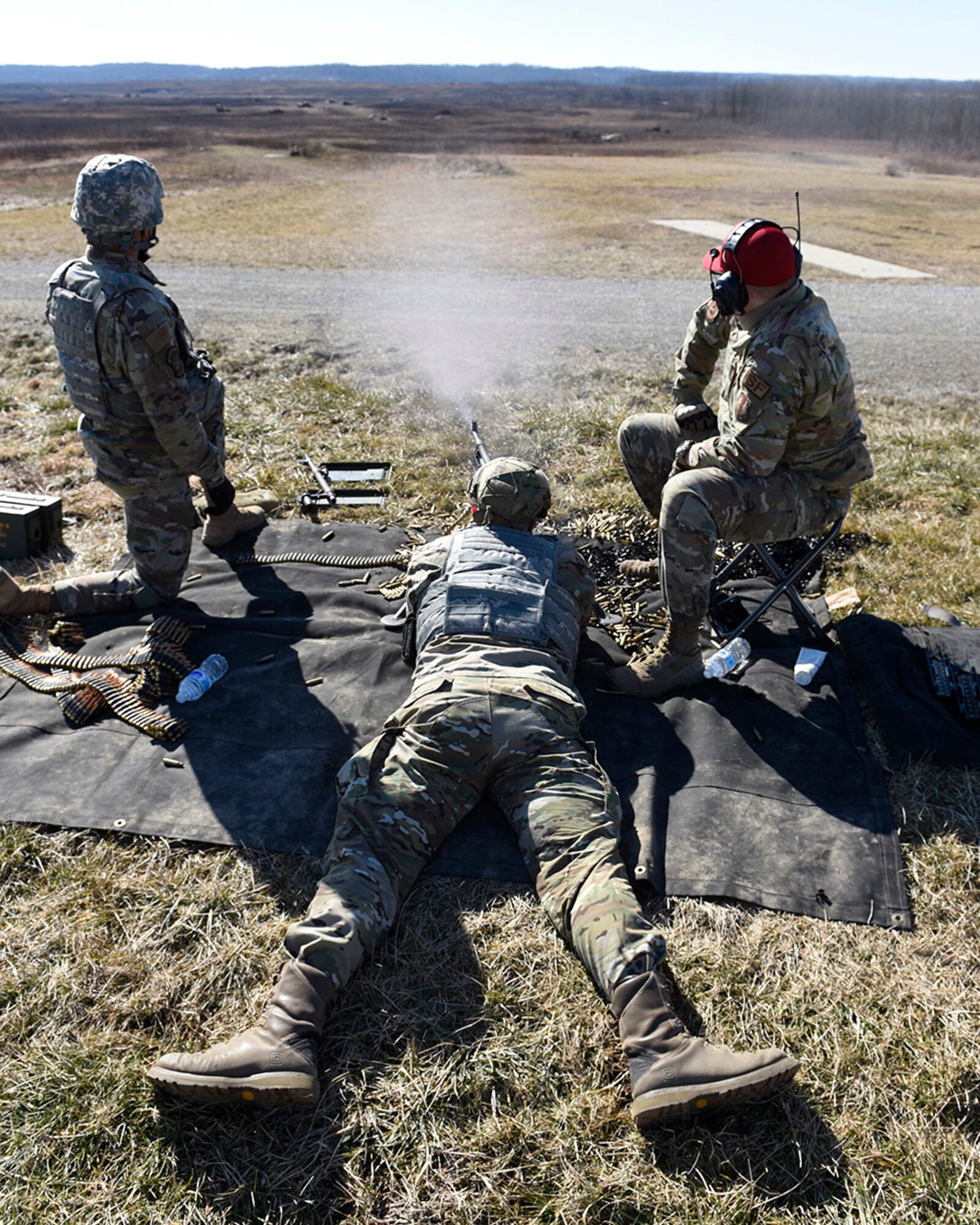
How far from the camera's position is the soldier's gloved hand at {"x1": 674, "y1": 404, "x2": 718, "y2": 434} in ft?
17.9

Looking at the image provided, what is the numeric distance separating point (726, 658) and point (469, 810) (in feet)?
6.31

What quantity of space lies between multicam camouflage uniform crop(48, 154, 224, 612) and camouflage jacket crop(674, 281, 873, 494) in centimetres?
282

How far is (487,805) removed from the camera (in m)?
4.11

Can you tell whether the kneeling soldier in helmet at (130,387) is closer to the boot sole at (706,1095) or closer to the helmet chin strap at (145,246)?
the helmet chin strap at (145,246)

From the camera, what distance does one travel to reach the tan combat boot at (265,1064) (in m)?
2.83

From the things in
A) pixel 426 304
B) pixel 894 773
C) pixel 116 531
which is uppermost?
pixel 426 304

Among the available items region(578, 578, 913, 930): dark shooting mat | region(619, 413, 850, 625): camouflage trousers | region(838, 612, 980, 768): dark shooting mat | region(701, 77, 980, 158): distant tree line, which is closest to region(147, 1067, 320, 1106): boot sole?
region(578, 578, 913, 930): dark shooting mat

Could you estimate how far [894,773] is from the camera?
14.5ft

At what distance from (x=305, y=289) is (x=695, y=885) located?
12758 mm

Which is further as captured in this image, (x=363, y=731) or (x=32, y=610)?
(x=32, y=610)

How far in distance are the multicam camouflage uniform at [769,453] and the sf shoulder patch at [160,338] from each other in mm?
2702

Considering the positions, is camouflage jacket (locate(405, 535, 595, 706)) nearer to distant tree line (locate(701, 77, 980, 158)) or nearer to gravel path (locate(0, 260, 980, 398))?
gravel path (locate(0, 260, 980, 398))

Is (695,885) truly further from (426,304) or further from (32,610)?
(426,304)

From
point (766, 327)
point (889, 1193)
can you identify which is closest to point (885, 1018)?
point (889, 1193)
